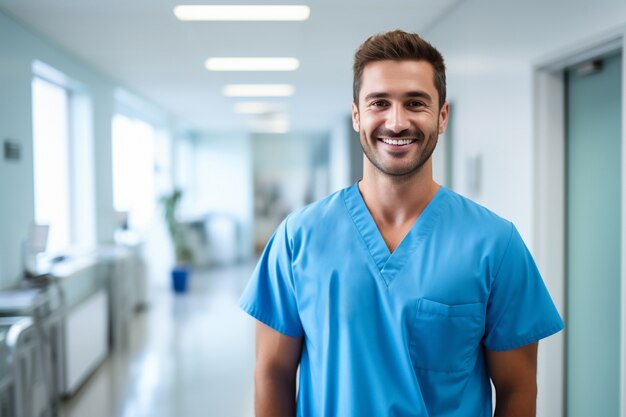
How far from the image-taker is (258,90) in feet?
18.2

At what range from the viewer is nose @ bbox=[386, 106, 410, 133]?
39.5 inches

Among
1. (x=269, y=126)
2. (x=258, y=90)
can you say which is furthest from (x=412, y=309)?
(x=269, y=126)

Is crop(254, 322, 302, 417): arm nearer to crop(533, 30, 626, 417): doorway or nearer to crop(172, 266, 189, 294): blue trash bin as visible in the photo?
crop(533, 30, 626, 417): doorway

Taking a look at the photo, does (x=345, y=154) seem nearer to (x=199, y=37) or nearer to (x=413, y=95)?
(x=199, y=37)

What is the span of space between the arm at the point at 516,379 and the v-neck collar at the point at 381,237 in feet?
0.83

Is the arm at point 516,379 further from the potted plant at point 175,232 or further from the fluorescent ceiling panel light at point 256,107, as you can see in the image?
the potted plant at point 175,232

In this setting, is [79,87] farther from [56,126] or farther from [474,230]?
[474,230]

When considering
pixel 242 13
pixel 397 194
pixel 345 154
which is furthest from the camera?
pixel 345 154

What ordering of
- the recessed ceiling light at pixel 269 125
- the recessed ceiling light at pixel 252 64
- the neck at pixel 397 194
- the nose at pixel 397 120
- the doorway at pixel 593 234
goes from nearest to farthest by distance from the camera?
the nose at pixel 397 120 → the neck at pixel 397 194 → the doorway at pixel 593 234 → the recessed ceiling light at pixel 252 64 → the recessed ceiling light at pixel 269 125

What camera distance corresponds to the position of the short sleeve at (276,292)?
1143 millimetres

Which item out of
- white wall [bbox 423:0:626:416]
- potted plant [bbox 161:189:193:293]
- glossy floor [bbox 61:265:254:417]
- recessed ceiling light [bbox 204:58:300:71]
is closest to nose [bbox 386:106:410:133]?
white wall [bbox 423:0:626:416]

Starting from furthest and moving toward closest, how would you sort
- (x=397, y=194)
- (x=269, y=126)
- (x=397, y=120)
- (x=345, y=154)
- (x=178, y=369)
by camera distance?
(x=269, y=126) → (x=345, y=154) → (x=178, y=369) → (x=397, y=194) → (x=397, y=120)

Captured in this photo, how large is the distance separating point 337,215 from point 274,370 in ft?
1.12

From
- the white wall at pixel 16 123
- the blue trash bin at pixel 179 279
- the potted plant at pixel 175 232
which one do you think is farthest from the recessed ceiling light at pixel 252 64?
the blue trash bin at pixel 179 279
